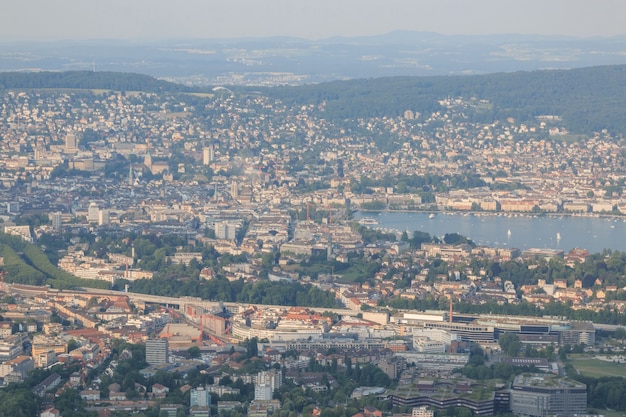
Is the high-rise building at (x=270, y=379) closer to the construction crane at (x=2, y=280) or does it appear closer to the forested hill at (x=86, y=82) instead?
the construction crane at (x=2, y=280)

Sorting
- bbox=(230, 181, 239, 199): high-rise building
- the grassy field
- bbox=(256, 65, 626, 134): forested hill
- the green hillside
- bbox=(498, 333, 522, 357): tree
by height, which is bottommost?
bbox=(256, 65, 626, 134): forested hill

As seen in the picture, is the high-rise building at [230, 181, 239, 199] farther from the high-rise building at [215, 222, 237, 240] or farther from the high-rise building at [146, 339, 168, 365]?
the high-rise building at [146, 339, 168, 365]

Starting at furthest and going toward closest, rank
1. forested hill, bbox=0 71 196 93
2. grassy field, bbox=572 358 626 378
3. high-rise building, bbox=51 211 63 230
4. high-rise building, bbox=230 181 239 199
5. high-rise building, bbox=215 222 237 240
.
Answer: forested hill, bbox=0 71 196 93 < high-rise building, bbox=230 181 239 199 < high-rise building, bbox=51 211 63 230 < high-rise building, bbox=215 222 237 240 < grassy field, bbox=572 358 626 378

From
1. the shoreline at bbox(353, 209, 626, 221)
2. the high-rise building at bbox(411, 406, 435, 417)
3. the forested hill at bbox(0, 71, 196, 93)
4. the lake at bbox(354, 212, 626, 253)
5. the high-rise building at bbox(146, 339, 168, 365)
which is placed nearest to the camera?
the high-rise building at bbox(411, 406, 435, 417)

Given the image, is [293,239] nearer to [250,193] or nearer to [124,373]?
[250,193]

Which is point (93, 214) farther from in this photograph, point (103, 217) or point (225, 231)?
point (225, 231)

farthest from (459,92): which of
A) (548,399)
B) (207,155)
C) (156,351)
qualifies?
(548,399)

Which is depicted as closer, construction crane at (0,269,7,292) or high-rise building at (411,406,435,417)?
high-rise building at (411,406,435,417)

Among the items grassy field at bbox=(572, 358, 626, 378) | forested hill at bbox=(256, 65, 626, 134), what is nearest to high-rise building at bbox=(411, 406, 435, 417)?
grassy field at bbox=(572, 358, 626, 378)
